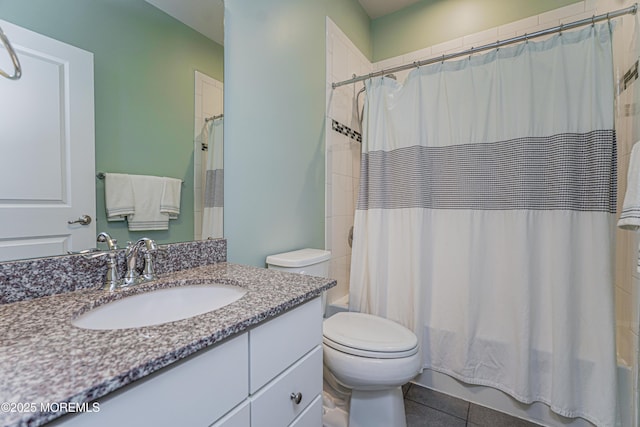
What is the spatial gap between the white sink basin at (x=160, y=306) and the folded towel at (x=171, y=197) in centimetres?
31

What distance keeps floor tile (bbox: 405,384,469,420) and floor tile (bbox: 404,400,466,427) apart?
0.11 feet

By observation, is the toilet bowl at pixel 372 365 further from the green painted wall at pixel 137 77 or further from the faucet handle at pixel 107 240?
the faucet handle at pixel 107 240

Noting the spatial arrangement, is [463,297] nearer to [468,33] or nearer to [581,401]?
[581,401]

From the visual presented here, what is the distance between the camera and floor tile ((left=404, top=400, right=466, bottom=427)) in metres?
1.41

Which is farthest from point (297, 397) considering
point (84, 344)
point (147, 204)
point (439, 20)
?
point (439, 20)

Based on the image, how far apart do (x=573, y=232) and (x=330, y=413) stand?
1.45 m

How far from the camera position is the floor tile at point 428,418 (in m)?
1.41

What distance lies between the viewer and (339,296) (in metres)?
2.06

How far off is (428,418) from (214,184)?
156 centimetres

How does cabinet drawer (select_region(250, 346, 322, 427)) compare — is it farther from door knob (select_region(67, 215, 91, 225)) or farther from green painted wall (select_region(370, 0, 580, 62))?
green painted wall (select_region(370, 0, 580, 62))

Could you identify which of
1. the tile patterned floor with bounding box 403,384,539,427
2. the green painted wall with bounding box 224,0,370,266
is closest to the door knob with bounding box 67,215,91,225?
the green painted wall with bounding box 224,0,370,266

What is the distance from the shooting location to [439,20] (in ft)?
7.16

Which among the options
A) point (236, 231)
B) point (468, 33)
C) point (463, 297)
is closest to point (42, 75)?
point (236, 231)

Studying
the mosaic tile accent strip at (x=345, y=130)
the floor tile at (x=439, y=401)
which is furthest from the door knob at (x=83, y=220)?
the floor tile at (x=439, y=401)
